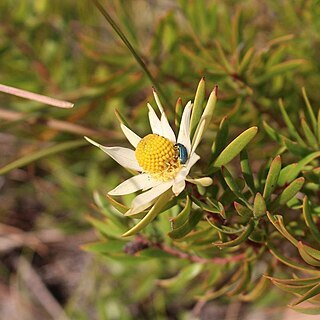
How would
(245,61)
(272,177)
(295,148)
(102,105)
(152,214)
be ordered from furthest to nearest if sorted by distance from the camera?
(102,105), (245,61), (295,148), (272,177), (152,214)

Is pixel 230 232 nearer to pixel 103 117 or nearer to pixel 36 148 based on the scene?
pixel 103 117

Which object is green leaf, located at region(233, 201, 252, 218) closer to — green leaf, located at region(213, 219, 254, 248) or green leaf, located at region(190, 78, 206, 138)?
green leaf, located at region(213, 219, 254, 248)

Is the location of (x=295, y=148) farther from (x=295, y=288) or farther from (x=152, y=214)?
(x=152, y=214)

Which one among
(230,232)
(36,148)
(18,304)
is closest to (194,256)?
(230,232)

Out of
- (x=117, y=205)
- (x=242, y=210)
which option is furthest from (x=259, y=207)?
(x=117, y=205)

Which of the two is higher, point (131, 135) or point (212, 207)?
point (131, 135)

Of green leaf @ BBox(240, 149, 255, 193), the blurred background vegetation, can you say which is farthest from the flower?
the blurred background vegetation

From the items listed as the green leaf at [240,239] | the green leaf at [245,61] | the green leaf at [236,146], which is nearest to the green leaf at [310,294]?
the green leaf at [240,239]
